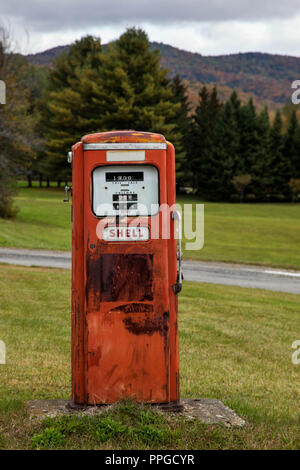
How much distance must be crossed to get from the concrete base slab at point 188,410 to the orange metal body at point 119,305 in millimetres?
126

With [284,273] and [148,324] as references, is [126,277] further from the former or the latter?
[284,273]

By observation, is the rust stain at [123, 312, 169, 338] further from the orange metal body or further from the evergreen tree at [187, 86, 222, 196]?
the evergreen tree at [187, 86, 222, 196]

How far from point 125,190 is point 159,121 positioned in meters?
54.1

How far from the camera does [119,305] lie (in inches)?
167

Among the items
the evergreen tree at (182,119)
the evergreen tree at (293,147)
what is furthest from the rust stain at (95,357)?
the evergreen tree at (293,147)

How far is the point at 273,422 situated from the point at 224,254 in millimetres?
20199

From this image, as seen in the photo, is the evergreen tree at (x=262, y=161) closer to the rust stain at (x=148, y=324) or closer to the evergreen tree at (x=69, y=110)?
the evergreen tree at (x=69, y=110)

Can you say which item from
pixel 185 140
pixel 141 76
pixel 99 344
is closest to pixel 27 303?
pixel 99 344

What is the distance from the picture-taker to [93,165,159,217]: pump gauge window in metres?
4.28

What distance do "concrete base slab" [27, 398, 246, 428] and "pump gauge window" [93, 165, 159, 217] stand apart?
1.50m

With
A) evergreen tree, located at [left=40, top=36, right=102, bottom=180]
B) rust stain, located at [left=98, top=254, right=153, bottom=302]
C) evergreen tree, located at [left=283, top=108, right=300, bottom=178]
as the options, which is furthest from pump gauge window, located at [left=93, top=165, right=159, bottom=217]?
evergreen tree, located at [left=283, top=108, right=300, bottom=178]

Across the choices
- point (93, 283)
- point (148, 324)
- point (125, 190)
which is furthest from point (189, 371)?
point (125, 190)

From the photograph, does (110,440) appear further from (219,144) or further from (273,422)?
(219,144)

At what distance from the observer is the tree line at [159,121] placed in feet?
193
